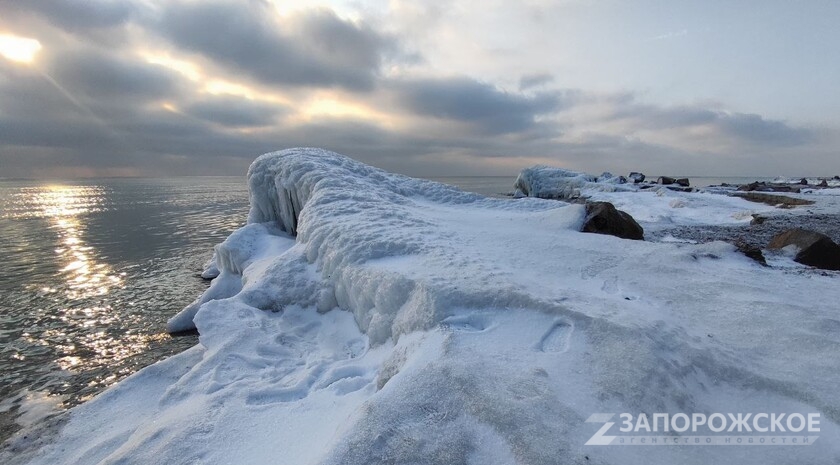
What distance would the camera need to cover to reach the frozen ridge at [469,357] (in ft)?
10.8

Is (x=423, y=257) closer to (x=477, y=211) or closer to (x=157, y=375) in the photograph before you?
(x=157, y=375)

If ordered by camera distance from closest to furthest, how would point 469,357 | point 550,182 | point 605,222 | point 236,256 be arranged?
point 469,357 → point 605,222 → point 236,256 → point 550,182

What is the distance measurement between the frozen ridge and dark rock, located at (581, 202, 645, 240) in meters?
1.90

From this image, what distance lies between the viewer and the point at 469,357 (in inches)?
161

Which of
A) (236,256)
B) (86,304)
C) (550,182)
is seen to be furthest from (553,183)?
(86,304)

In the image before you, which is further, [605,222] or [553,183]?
[553,183]

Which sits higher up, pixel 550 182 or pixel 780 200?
pixel 550 182

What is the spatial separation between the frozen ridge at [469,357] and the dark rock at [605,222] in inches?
74.7

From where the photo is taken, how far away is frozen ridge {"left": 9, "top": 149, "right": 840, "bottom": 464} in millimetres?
3279

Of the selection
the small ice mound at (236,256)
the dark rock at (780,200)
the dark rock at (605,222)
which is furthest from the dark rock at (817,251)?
the dark rock at (780,200)

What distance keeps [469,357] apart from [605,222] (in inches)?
329

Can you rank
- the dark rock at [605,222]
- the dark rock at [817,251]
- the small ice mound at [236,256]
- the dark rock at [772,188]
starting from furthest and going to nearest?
the dark rock at [772,188] < the dark rock at [605,222] < the small ice mound at [236,256] < the dark rock at [817,251]

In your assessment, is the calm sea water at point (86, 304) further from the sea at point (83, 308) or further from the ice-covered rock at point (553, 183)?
the ice-covered rock at point (553, 183)

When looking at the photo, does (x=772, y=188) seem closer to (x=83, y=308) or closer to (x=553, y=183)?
(x=553, y=183)
